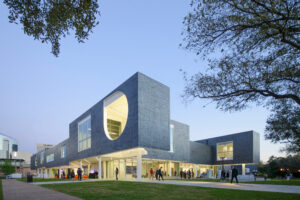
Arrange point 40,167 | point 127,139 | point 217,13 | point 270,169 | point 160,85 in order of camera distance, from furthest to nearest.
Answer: point 40,167 → point 270,169 → point 160,85 → point 127,139 → point 217,13

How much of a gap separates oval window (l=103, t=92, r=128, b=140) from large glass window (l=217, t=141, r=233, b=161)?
2886cm

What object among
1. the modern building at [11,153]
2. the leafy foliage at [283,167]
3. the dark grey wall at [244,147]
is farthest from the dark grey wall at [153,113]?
the modern building at [11,153]

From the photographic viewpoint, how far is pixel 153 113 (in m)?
30.5

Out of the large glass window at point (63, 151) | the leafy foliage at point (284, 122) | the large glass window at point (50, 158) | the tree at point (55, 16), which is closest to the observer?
the tree at point (55, 16)

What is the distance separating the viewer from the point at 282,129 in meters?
18.5

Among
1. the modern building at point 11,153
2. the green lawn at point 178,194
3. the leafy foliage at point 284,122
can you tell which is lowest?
the modern building at point 11,153

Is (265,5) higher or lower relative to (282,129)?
higher

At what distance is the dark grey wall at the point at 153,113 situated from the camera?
93.7 feet

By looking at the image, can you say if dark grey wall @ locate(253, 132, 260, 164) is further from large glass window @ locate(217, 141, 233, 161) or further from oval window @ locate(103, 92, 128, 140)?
oval window @ locate(103, 92, 128, 140)

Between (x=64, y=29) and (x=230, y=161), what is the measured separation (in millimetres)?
54370

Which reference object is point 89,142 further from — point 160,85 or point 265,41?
point 265,41

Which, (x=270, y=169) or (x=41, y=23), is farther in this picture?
(x=270, y=169)

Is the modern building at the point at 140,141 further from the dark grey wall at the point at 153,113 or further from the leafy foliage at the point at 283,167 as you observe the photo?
the leafy foliage at the point at 283,167

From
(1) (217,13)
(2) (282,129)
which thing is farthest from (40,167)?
(1) (217,13)
